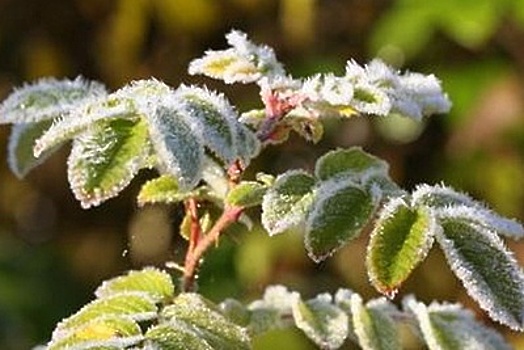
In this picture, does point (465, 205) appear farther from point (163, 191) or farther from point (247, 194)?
point (163, 191)

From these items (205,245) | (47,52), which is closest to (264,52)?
(205,245)

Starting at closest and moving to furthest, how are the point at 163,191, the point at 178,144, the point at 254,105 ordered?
the point at 178,144 → the point at 163,191 → the point at 254,105

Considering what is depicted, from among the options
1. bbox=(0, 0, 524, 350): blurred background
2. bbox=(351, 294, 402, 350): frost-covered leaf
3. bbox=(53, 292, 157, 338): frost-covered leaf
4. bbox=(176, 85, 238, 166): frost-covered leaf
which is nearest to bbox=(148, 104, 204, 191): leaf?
bbox=(176, 85, 238, 166): frost-covered leaf

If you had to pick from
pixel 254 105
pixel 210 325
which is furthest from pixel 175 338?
pixel 254 105

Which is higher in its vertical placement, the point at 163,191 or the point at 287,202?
the point at 163,191

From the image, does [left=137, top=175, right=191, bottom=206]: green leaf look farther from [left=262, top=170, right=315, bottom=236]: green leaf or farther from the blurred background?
the blurred background

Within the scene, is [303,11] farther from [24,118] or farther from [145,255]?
[24,118]

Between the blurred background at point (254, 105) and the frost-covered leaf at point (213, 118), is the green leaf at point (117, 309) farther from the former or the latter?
the blurred background at point (254, 105)
